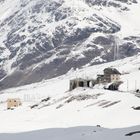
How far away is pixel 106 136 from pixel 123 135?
2.18m

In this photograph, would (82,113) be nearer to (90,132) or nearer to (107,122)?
(107,122)

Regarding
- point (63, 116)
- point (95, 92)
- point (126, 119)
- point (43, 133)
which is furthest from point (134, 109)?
point (95, 92)

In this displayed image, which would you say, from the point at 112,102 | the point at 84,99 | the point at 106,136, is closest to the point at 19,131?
the point at 106,136

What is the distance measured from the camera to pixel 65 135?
81250 mm

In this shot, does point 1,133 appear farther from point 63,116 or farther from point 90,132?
point 63,116

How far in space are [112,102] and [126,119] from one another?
36.9m

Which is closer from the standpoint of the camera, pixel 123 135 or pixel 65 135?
pixel 123 135

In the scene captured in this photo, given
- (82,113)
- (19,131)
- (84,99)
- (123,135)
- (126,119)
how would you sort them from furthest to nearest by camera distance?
(84,99) → (82,113) → (126,119) → (19,131) → (123,135)

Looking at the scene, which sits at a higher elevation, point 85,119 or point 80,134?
point 80,134

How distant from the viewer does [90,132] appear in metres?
80.4

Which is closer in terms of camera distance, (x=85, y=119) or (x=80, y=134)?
(x=80, y=134)

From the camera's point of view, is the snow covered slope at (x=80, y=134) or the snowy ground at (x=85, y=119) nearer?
the snow covered slope at (x=80, y=134)

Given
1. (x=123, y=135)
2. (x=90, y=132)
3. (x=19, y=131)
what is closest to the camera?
(x=123, y=135)

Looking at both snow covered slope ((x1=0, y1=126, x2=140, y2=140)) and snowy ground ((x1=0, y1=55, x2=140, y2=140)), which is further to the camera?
snowy ground ((x1=0, y1=55, x2=140, y2=140))
